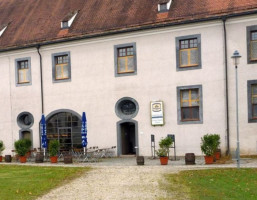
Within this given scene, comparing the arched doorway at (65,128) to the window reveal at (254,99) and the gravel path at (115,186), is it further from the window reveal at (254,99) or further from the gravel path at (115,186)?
the window reveal at (254,99)

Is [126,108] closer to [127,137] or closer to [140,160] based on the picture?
[127,137]

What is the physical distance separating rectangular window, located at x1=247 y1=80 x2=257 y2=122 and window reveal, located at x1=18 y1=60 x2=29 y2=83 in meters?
15.8

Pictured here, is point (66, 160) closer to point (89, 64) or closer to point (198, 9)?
point (89, 64)

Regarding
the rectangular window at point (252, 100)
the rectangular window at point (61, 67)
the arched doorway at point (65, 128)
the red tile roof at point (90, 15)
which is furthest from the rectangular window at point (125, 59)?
the rectangular window at point (252, 100)

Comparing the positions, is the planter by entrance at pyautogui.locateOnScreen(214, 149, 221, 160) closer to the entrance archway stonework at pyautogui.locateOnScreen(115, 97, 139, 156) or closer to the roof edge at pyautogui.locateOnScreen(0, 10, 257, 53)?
the entrance archway stonework at pyautogui.locateOnScreen(115, 97, 139, 156)

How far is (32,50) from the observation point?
107 ft

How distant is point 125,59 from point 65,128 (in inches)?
256

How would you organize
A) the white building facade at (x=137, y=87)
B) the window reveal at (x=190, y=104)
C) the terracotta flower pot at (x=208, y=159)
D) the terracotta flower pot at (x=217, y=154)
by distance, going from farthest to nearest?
the window reveal at (x=190, y=104), the white building facade at (x=137, y=87), the terracotta flower pot at (x=217, y=154), the terracotta flower pot at (x=208, y=159)

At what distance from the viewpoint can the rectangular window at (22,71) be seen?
→ 108 ft

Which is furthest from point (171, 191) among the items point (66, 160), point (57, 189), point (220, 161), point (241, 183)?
point (66, 160)

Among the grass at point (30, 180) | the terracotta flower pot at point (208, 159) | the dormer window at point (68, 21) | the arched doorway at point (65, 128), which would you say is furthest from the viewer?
the dormer window at point (68, 21)

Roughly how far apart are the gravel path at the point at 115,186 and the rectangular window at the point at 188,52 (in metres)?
8.73

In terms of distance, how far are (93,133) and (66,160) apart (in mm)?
4913

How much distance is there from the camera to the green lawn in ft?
44.9
